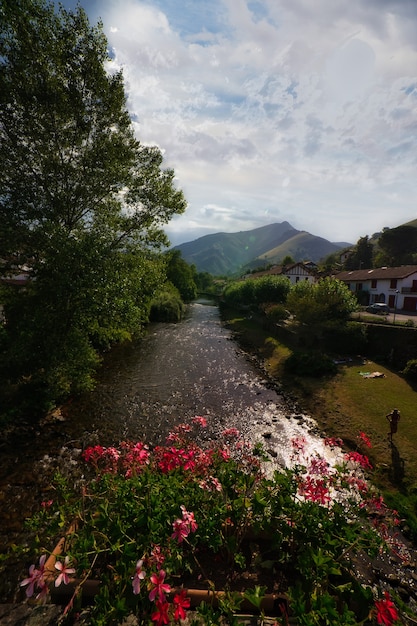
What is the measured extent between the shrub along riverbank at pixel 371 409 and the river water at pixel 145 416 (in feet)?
4.85

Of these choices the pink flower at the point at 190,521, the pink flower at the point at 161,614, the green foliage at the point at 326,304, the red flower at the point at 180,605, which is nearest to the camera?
the pink flower at the point at 161,614

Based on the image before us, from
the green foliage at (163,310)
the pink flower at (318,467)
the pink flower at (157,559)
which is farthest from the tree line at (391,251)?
the pink flower at (157,559)

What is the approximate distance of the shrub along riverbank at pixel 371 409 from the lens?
1079 centimetres

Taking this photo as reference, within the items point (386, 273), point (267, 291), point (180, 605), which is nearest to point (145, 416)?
point (180, 605)

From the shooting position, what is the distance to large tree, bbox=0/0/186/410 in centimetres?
1276

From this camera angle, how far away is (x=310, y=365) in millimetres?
23781

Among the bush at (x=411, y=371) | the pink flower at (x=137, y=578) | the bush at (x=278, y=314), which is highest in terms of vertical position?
the pink flower at (x=137, y=578)

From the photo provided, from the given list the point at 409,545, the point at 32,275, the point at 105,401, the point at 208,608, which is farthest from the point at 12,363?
the point at 409,545

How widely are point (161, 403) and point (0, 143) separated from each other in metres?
16.6

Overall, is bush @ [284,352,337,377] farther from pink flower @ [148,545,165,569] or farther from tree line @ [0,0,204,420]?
pink flower @ [148,545,165,569]

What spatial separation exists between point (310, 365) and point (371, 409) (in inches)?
292

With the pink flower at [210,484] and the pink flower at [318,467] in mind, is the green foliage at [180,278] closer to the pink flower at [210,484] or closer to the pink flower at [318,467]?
the pink flower at [210,484]

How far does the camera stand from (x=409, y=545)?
833cm

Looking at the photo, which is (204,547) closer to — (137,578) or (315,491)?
(315,491)
